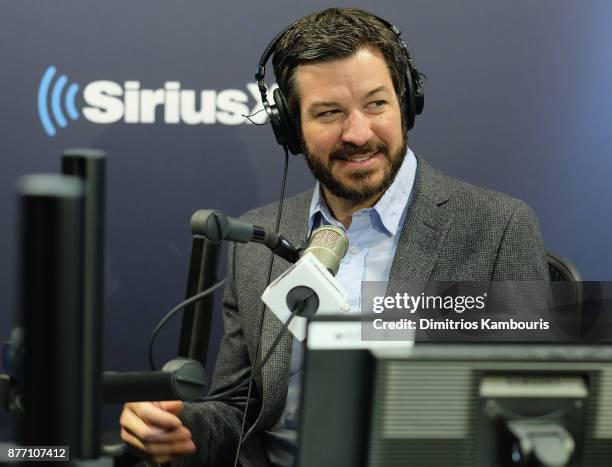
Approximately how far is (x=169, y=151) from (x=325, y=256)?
124cm

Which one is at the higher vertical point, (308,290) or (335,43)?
(335,43)

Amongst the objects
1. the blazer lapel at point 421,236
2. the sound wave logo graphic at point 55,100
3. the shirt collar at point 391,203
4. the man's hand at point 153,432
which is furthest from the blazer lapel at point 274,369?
the sound wave logo graphic at point 55,100

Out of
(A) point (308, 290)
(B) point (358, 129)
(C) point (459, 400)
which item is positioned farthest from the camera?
(B) point (358, 129)

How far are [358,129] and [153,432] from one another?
2.52 ft

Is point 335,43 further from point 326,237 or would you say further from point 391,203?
point 326,237

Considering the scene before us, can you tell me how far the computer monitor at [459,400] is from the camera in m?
0.92

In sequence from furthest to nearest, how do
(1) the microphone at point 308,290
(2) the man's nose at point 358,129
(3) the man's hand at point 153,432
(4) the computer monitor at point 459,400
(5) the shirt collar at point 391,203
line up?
(5) the shirt collar at point 391,203 → (2) the man's nose at point 358,129 → (3) the man's hand at point 153,432 → (1) the microphone at point 308,290 → (4) the computer monitor at point 459,400

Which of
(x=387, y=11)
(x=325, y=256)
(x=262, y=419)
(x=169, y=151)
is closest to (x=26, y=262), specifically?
(x=325, y=256)

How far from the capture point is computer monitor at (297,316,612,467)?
92cm

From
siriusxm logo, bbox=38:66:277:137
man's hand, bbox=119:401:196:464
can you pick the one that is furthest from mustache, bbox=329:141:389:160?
man's hand, bbox=119:401:196:464

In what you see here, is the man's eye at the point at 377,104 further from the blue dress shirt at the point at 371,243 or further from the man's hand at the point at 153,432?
the man's hand at the point at 153,432

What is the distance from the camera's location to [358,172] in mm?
1938

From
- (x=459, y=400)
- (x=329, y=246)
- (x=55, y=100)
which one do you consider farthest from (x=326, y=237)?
(x=55, y=100)

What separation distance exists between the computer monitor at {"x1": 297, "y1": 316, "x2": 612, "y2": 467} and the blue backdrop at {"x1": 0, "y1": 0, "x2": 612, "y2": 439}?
1446mm
